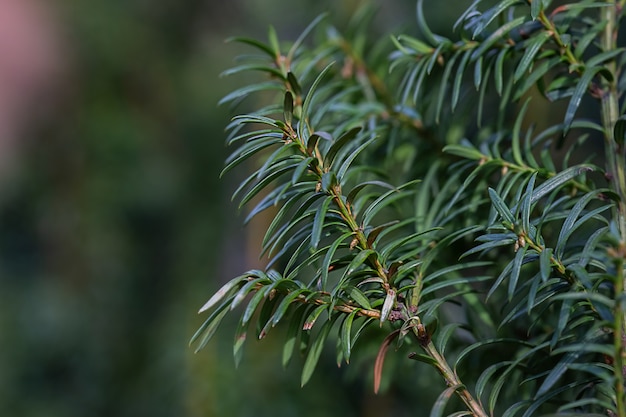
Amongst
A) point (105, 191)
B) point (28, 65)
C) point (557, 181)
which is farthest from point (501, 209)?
point (28, 65)

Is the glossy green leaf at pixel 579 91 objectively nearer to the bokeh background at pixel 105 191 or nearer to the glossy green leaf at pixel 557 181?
the glossy green leaf at pixel 557 181

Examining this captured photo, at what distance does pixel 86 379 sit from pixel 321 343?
1.04 m

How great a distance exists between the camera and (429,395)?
0.66 metres

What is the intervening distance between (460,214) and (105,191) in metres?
1.05

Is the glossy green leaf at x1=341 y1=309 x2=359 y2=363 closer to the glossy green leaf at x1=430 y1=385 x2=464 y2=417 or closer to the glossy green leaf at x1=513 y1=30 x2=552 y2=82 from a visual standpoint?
the glossy green leaf at x1=430 y1=385 x2=464 y2=417

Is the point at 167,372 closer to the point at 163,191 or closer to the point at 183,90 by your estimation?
the point at 163,191

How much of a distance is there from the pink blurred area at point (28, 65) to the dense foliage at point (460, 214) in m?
1.05

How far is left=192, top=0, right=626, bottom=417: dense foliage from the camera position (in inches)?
13.0

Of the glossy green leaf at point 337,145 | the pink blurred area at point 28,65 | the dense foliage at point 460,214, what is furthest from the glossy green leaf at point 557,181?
the pink blurred area at point 28,65

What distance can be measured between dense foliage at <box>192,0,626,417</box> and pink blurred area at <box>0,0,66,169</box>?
1050 mm

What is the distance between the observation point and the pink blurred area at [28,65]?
4.76 feet

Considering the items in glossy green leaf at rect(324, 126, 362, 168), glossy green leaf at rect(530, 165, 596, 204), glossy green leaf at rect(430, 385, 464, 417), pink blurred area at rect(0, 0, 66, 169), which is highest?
pink blurred area at rect(0, 0, 66, 169)

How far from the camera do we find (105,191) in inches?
53.8

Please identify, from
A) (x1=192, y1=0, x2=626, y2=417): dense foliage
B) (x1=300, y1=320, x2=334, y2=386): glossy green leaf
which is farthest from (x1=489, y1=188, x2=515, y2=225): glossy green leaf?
(x1=300, y1=320, x2=334, y2=386): glossy green leaf
